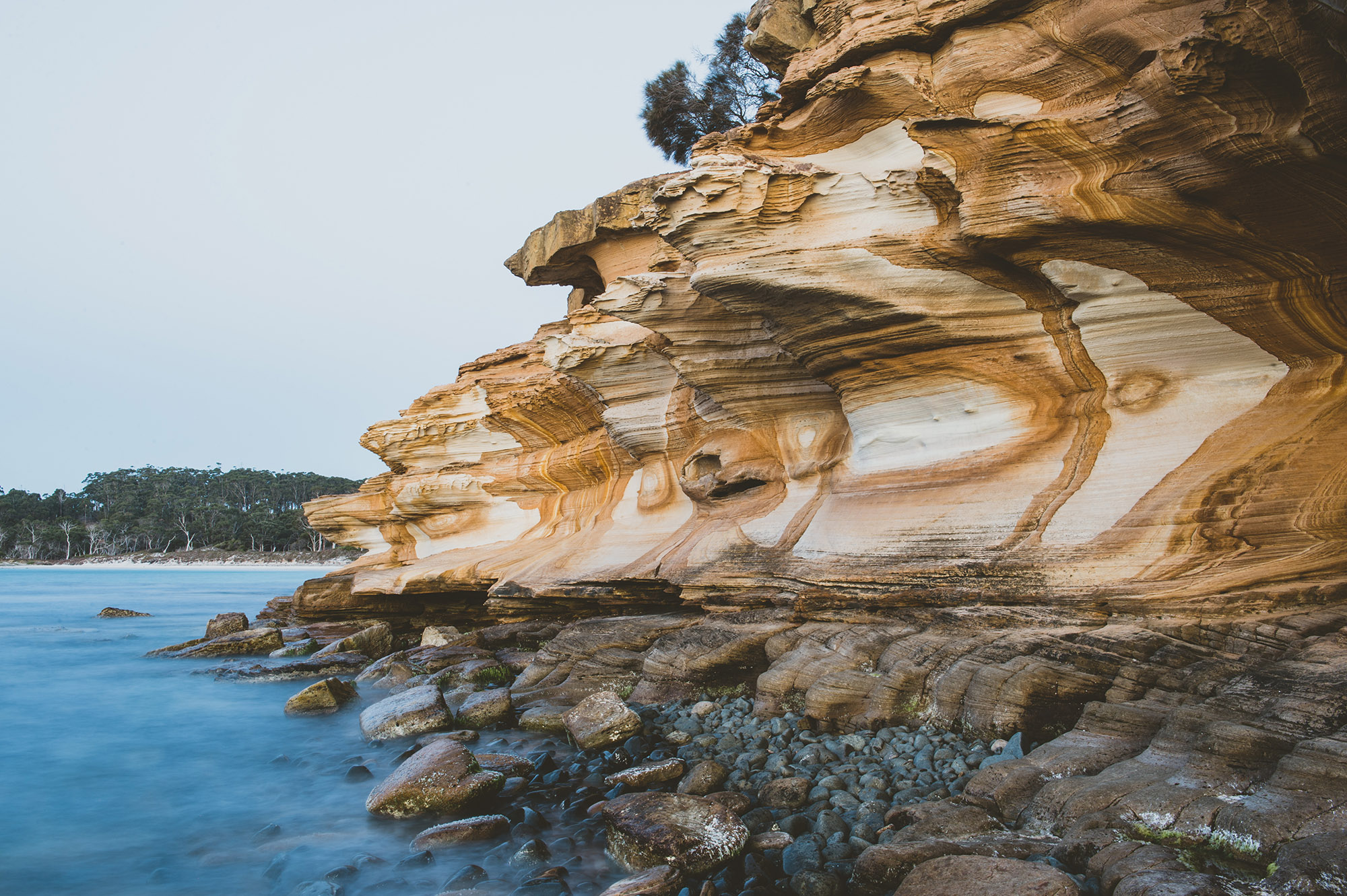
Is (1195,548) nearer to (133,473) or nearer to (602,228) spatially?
(602,228)

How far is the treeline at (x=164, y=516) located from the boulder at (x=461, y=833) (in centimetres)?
6374

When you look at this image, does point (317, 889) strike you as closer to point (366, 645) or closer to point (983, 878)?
point (983, 878)

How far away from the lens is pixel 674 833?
15.1 ft

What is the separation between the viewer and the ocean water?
5438 millimetres

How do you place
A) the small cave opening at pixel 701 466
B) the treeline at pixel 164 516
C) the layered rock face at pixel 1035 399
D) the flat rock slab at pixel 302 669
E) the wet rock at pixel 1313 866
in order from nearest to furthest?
1. the wet rock at pixel 1313 866
2. the layered rock face at pixel 1035 399
3. the small cave opening at pixel 701 466
4. the flat rock slab at pixel 302 669
5. the treeline at pixel 164 516

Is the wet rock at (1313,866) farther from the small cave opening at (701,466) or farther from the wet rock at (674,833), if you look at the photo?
the small cave opening at (701,466)

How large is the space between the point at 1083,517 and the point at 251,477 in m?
85.2

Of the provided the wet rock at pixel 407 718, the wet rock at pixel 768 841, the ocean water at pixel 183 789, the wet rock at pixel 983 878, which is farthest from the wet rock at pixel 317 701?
the wet rock at pixel 983 878

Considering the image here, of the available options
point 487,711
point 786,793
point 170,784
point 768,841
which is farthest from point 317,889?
point 170,784

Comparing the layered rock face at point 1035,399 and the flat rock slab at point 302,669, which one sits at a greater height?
the layered rock face at point 1035,399

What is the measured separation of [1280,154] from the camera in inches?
181

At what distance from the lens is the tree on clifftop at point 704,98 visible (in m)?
17.8

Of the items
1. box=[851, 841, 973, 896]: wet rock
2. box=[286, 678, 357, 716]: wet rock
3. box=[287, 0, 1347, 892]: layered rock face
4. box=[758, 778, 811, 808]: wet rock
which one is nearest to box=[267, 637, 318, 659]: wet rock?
box=[286, 678, 357, 716]: wet rock

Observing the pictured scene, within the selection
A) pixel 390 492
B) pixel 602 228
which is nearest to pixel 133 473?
pixel 390 492
